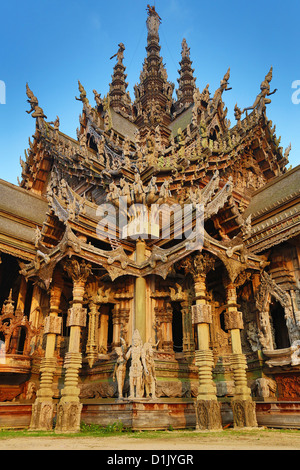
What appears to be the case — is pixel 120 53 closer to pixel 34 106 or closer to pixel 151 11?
pixel 151 11

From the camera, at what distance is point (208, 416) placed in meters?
7.19

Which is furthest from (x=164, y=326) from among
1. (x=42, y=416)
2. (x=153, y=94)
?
(x=153, y=94)

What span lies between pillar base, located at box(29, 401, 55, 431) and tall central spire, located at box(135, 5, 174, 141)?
1571 centimetres

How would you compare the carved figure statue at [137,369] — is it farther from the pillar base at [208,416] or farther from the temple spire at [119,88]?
the temple spire at [119,88]

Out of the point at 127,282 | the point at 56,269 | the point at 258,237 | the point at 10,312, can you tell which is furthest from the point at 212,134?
the point at 10,312

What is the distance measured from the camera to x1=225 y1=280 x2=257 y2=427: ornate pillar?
7.80m

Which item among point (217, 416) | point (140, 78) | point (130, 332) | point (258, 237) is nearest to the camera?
point (217, 416)

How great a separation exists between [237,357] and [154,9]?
33.4 meters

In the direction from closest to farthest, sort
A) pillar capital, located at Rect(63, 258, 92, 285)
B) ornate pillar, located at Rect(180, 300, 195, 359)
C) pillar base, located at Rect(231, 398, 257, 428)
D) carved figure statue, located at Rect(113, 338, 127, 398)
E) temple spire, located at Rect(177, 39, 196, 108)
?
pillar base, located at Rect(231, 398, 257, 428) < carved figure statue, located at Rect(113, 338, 127, 398) < pillar capital, located at Rect(63, 258, 92, 285) < ornate pillar, located at Rect(180, 300, 195, 359) < temple spire, located at Rect(177, 39, 196, 108)

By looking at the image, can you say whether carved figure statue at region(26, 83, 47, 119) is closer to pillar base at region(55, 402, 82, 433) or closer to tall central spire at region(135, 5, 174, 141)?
tall central spire at region(135, 5, 174, 141)

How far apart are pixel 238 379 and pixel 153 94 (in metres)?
20.9

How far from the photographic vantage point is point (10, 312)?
1012 cm

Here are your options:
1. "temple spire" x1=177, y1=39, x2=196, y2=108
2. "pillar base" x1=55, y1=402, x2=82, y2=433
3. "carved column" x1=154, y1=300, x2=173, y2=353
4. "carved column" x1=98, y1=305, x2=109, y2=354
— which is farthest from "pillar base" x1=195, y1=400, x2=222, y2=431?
"temple spire" x1=177, y1=39, x2=196, y2=108

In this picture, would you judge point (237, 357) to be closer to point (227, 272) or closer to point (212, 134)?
point (227, 272)
